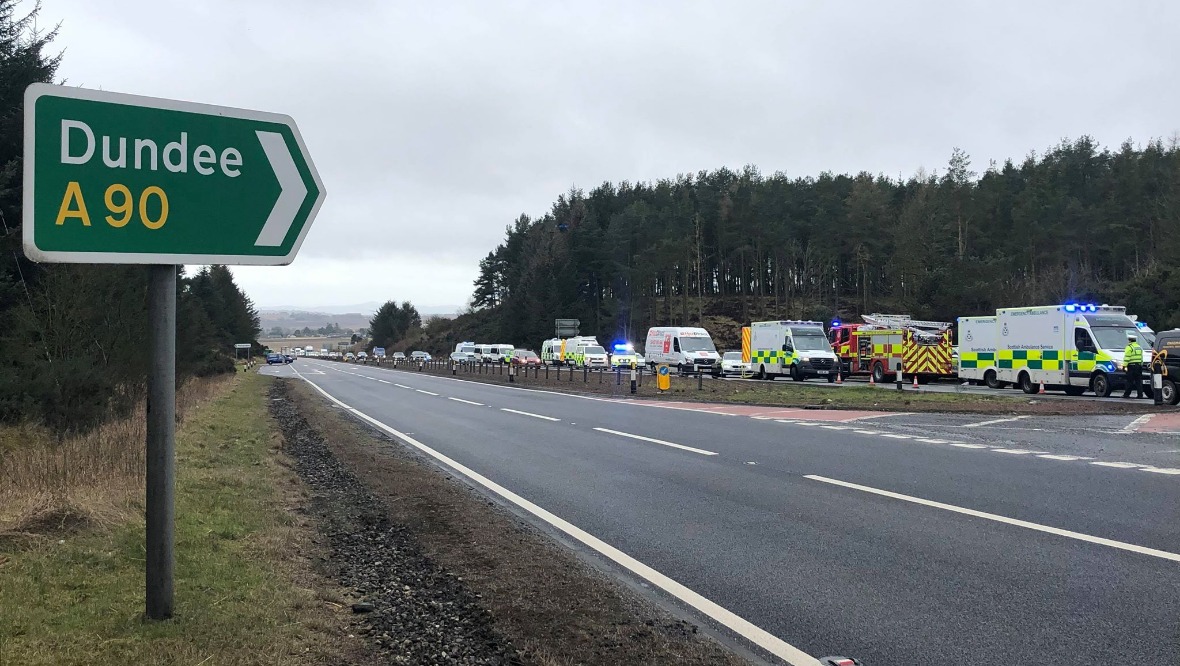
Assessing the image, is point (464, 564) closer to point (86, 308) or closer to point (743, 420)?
point (743, 420)

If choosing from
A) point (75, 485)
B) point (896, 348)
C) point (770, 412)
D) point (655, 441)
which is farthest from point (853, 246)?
point (75, 485)

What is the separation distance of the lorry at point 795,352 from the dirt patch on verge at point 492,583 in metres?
29.4

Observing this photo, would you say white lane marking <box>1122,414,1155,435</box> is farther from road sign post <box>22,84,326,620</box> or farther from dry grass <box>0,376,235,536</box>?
dry grass <box>0,376,235,536</box>

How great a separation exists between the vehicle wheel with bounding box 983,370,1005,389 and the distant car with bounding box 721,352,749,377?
1324cm

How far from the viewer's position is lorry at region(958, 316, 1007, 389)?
28.9 meters

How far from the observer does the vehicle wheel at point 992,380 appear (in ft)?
95.4

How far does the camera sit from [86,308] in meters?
16.4

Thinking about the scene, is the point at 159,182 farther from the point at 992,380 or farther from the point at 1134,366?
the point at 992,380

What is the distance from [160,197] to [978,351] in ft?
101

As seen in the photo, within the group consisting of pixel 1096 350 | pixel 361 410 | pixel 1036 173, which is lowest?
pixel 361 410

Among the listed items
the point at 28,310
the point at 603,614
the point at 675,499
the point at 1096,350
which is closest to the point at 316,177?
the point at 603,614

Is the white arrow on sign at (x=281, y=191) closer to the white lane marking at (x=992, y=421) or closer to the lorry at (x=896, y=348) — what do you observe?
the white lane marking at (x=992, y=421)

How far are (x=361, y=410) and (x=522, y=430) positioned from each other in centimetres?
883

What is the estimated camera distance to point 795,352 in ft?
123
